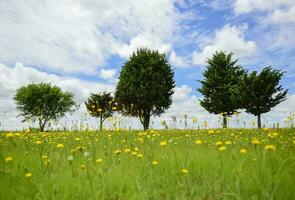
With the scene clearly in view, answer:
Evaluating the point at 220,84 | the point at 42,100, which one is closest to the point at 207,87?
the point at 220,84

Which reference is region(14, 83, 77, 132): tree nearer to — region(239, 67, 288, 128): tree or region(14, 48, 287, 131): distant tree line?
region(14, 48, 287, 131): distant tree line

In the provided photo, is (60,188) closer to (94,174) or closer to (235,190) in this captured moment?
(94,174)

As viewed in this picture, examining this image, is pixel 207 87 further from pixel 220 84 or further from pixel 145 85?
pixel 145 85

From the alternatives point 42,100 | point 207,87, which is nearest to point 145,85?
point 207,87

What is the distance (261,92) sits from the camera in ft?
113

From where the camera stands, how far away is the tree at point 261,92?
34281 millimetres

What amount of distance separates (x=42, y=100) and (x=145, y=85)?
88.2 feet

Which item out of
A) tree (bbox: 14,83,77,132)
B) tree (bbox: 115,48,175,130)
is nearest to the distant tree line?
tree (bbox: 115,48,175,130)

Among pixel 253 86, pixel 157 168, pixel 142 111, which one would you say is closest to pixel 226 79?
pixel 253 86

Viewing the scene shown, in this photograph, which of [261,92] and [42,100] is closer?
[261,92]

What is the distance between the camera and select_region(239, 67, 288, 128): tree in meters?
34.3

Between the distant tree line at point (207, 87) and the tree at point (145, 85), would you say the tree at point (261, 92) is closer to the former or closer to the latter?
the distant tree line at point (207, 87)

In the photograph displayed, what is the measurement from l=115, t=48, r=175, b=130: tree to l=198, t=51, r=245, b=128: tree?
16.4ft

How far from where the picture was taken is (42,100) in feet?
192
